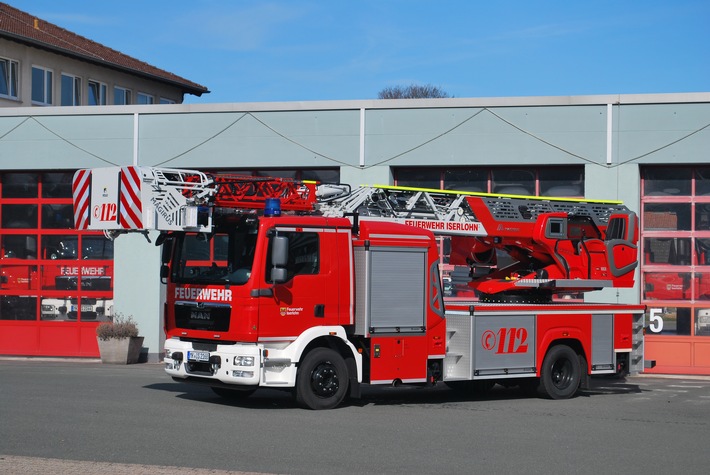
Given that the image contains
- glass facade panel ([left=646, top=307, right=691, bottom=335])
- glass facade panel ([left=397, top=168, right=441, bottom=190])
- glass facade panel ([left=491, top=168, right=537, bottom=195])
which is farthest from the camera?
glass facade panel ([left=397, top=168, right=441, bottom=190])

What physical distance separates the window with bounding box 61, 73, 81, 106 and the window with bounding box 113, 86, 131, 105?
A: 2659 millimetres

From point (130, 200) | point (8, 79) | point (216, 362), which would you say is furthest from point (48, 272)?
point (8, 79)

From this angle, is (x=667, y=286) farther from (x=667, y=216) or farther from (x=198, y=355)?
(x=198, y=355)

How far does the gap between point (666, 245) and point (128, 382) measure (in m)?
11.2

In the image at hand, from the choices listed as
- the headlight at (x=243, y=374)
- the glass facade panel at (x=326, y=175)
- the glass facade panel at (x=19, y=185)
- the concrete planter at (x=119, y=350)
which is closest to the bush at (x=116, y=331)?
the concrete planter at (x=119, y=350)

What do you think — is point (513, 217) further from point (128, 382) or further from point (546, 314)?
point (128, 382)

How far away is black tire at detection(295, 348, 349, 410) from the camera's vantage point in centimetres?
1366

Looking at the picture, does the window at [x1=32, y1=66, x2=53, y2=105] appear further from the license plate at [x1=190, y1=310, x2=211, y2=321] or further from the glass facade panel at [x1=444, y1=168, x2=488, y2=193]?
the license plate at [x1=190, y1=310, x2=211, y2=321]

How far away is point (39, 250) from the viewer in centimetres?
2442

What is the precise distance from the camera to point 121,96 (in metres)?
44.8

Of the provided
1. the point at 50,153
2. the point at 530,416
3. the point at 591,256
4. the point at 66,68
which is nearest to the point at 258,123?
the point at 50,153

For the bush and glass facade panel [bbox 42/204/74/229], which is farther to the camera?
glass facade panel [bbox 42/204/74/229]

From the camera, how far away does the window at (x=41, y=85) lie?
3906 cm

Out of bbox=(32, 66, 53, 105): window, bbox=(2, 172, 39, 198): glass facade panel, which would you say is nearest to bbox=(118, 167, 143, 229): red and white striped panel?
bbox=(2, 172, 39, 198): glass facade panel
